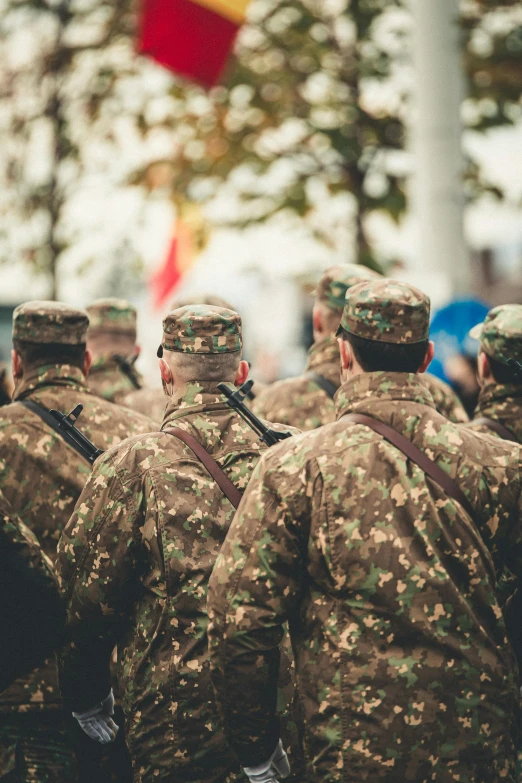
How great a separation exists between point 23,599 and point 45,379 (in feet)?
4.99

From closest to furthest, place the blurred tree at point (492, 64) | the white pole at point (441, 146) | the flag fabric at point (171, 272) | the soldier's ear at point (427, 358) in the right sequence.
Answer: the soldier's ear at point (427, 358) → the white pole at point (441, 146) → the blurred tree at point (492, 64) → the flag fabric at point (171, 272)

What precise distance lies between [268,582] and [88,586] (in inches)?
37.4

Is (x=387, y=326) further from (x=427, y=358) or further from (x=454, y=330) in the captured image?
(x=454, y=330)

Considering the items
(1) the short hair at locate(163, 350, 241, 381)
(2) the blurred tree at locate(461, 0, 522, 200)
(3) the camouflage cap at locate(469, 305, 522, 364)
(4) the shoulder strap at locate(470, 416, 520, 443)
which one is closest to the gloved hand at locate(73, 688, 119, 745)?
(1) the short hair at locate(163, 350, 241, 381)

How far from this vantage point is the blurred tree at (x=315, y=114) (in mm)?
12859

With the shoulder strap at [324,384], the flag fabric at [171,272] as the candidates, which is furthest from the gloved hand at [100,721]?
the flag fabric at [171,272]

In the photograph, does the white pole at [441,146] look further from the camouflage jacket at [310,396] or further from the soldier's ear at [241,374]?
the soldier's ear at [241,374]

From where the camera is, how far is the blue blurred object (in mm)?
8320

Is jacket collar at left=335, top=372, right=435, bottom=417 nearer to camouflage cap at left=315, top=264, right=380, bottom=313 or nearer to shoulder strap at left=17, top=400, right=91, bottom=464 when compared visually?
shoulder strap at left=17, top=400, right=91, bottom=464

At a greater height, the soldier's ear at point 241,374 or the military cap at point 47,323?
the military cap at point 47,323

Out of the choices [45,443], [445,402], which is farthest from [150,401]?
[45,443]

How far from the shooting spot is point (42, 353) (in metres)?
5.01

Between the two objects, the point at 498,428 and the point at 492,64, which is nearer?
the point at 498,428

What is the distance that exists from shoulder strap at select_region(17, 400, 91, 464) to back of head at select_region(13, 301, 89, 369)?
21 cm
